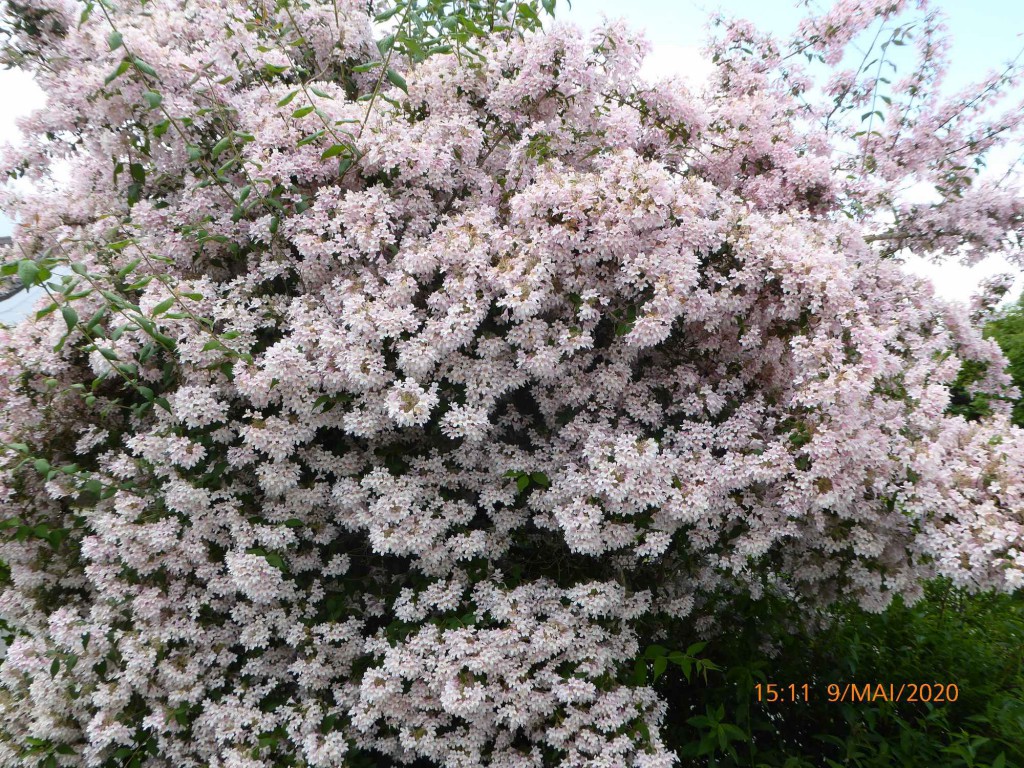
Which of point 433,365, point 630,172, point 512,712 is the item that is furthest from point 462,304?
point 512,712

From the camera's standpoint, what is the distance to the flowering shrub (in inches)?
124

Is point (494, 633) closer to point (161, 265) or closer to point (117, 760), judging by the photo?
point (117, 760)

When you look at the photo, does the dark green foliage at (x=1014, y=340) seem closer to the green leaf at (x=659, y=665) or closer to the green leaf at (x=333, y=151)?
the green leaf at (x=659, y=665)

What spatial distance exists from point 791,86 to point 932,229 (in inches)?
70.4

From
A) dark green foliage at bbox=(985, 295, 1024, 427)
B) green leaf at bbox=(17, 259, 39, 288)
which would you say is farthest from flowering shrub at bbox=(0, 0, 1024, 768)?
dark green foliage at bbox=(985, 295, 1024, 427)

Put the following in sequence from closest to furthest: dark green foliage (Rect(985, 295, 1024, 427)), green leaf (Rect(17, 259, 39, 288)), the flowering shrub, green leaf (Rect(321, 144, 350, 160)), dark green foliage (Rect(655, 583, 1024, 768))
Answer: green leaf (Rect(17, 259, 39, 288)), the flowering shrub, green leaf (Rect(321, 144, 350, 160)), dark green foliage (Rect(655, 583, 1024, 768)), dark green foliage (Rect(985, 295, 1024, 427))

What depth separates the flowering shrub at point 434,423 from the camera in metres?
3.14

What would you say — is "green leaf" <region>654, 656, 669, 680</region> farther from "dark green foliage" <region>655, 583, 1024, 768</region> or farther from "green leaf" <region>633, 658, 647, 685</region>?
"dark green foliage" <region>655, 583, 1024, 768</region>

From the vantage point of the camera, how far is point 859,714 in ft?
12.7

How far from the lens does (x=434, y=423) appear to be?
3.63 m
